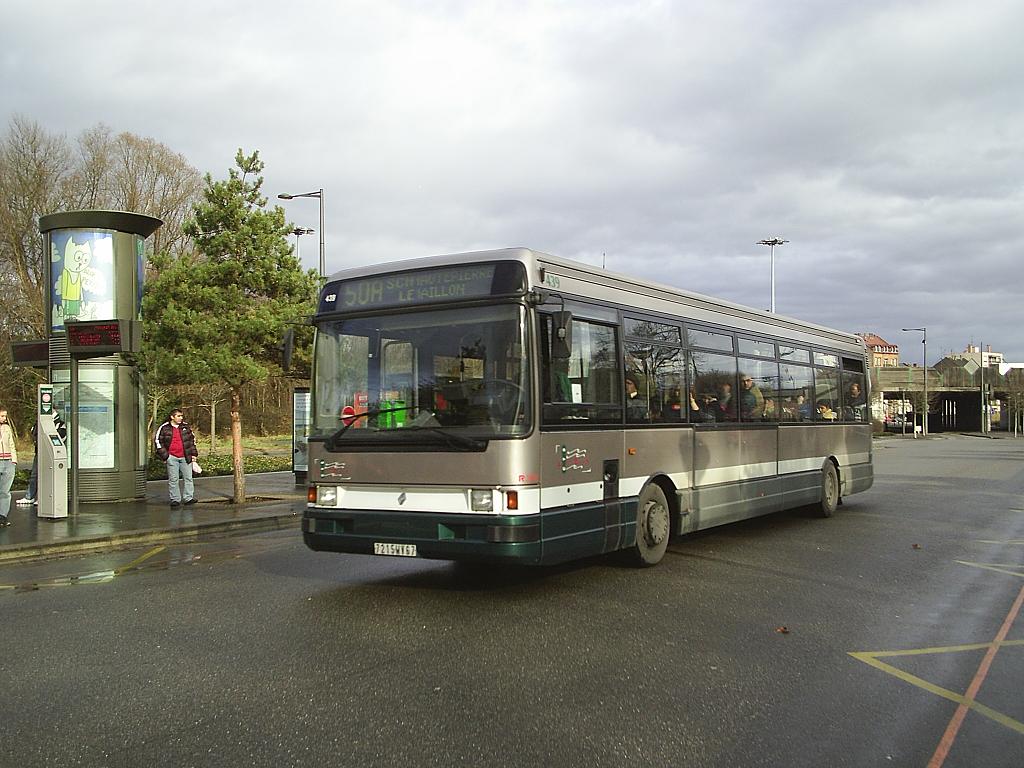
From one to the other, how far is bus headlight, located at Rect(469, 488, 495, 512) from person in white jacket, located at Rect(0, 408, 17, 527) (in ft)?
29.5

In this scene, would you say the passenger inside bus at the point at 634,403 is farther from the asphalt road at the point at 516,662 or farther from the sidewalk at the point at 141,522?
the sidewalk at the point at 141,522

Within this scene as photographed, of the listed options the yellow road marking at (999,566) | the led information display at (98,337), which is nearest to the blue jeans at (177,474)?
the led information display at (98,337)

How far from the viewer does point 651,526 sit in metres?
9.05

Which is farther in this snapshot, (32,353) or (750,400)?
(32,353)

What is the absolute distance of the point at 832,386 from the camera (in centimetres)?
1417

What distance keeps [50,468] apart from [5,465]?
23.4 inches

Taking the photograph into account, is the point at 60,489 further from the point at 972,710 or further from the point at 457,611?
the point at 972,710

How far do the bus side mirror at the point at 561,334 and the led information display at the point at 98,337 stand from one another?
8.29m

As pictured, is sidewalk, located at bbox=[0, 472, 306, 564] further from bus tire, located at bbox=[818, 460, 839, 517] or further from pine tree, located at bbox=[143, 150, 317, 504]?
bus tire, located at bbox=[818, 460, 839, 517]

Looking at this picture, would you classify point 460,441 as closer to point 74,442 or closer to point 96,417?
point 74,442

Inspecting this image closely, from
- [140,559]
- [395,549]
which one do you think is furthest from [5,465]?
[395,549]

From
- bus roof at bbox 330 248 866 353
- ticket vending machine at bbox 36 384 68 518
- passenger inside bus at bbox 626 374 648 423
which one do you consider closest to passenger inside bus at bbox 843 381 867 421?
bus roof at bbox 330 248 866 353

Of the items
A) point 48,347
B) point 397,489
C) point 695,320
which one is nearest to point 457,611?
point 397,489

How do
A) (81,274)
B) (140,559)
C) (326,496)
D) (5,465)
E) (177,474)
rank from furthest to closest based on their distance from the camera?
(81,274) < (177,474) < (5,465) < (140,559) < (326,496)
